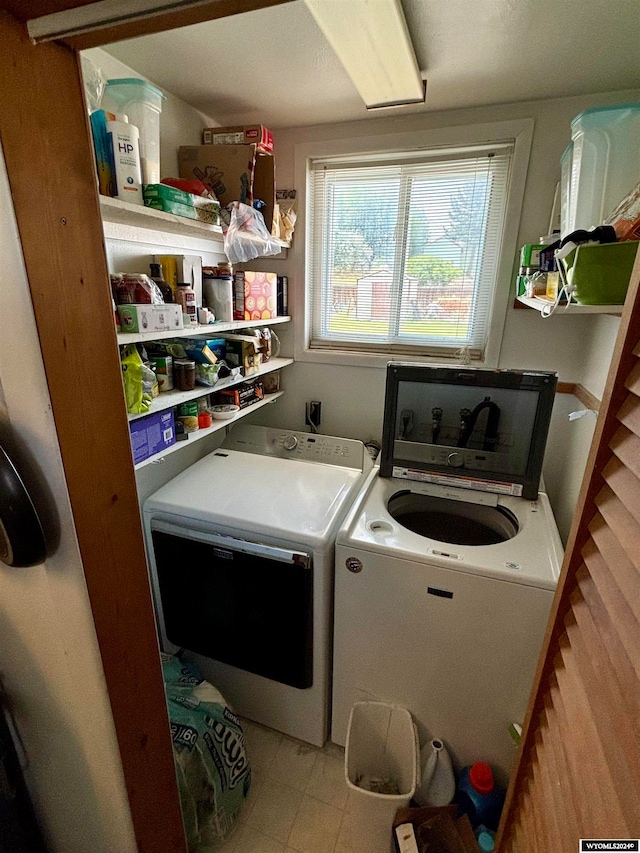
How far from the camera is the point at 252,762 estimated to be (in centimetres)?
148

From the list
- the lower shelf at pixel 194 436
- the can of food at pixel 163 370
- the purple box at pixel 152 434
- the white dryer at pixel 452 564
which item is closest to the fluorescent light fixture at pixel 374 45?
the white dryer at pixel 452 564

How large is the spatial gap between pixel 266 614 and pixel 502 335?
1.56 meters

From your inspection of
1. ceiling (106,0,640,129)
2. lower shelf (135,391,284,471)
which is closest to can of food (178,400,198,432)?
lower shelf (135,391,284,471)

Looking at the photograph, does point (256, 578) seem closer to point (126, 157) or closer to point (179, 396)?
point (179, 396)

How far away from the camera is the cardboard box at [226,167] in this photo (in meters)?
1.52

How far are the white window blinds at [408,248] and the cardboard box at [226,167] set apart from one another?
0.49 metres

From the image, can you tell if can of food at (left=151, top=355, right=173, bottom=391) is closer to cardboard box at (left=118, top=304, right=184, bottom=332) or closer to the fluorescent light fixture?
cardboard box at (left=118, top=304, right=184, bottom=332)

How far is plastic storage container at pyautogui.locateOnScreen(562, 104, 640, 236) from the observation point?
113 cm

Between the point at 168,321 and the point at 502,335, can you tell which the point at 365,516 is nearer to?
the point at 168,321

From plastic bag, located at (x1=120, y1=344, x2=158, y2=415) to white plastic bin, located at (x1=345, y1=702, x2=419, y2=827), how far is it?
123 cm

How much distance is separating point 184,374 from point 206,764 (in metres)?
1.26

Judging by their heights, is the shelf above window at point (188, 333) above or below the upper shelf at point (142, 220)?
below

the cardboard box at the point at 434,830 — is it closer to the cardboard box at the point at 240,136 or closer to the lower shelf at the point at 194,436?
the lower shelf at the point at 194,436

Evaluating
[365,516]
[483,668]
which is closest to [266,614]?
[365,516]
